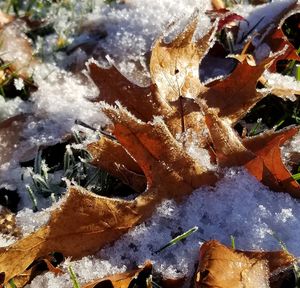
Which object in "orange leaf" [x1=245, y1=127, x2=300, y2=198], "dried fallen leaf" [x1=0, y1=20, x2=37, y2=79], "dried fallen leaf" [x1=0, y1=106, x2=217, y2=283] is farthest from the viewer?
"dried fallen leaf" [x1=0, y1=20, x2=37, y2=79]

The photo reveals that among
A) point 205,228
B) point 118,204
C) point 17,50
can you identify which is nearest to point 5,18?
point 17,50

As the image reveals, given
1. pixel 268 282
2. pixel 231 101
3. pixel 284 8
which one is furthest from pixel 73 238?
pixel 284 8

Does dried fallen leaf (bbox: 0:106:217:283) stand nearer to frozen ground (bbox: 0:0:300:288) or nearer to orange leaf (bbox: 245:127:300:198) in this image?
frozen ground (bbox: 0:0:300:288)

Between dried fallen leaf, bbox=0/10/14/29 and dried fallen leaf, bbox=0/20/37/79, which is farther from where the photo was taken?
dried fallen leaf, bbox=0/10/14/29

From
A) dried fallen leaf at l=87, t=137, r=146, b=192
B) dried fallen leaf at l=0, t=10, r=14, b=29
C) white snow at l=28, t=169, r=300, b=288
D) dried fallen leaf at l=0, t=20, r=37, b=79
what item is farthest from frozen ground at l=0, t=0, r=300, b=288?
dried fallen leaf at l=0, t=10, r=14, b=29

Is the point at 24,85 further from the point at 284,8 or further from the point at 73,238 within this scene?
the point at 284,8

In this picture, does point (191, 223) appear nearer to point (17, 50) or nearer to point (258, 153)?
point (258, 153)
